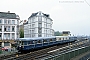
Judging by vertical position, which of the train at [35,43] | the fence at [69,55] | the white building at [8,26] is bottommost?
the fence at [69,55]

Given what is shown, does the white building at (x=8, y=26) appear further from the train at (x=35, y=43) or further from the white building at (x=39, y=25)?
the train at (x=35, y=43)

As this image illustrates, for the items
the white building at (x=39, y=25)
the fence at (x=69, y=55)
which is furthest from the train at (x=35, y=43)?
the white building at (x=39, y=25)

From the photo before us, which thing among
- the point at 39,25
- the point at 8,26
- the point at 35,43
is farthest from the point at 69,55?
the point at 39,25

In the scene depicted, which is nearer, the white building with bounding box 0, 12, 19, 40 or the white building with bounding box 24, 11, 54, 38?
A: the white building with bounding box 0, 12, 19, 40

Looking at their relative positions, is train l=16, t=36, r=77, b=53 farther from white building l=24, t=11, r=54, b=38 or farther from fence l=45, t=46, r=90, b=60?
white building l=24, t=11, r=54, b=38

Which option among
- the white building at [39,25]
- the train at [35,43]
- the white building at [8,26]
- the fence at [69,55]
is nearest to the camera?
the fence at [69,55]

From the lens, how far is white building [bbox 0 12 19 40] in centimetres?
4125

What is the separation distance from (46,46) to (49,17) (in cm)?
2909

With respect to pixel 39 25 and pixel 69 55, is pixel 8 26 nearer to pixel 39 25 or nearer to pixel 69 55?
pixel 39 25

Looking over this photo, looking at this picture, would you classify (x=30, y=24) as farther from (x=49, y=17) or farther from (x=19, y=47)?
(x=19, y=47)

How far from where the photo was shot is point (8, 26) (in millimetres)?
42094

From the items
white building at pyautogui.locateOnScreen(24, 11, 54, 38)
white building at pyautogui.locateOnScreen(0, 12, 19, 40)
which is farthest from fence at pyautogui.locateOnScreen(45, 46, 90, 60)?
white building at pyautogui.locateOnScreen(24, 11, 54, 38)

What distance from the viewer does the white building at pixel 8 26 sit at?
135 ft

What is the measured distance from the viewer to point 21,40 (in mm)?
26156
